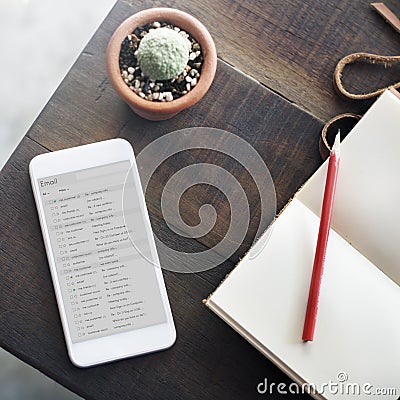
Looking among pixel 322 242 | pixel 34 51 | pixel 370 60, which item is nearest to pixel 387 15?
pixel 370 60

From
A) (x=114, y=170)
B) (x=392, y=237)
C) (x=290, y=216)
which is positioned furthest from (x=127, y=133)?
(x=392, y=237)

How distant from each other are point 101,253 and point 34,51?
0.50 m

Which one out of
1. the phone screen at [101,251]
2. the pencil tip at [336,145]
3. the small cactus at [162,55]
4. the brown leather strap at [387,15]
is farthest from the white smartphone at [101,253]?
the brown leather strap at [387,15]

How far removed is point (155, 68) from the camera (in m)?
0.63

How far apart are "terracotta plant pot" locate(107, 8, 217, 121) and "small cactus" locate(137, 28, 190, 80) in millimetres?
28

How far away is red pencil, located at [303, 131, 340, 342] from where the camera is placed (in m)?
0.66

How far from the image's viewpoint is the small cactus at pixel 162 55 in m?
0.63

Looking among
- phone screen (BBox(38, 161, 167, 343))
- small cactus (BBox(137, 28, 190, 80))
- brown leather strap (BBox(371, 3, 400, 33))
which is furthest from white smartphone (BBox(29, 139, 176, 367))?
brown leather strap (BBox(371, 3, 400, 33))

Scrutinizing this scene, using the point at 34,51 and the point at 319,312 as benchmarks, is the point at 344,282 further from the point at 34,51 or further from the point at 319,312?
the point at 34,51

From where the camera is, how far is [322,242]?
0.67 m

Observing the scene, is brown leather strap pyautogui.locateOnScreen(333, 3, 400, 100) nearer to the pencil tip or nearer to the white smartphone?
the pencil tip

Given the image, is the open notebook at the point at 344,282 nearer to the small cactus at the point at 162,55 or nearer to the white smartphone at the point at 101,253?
the white smartphone at the point at 101,253

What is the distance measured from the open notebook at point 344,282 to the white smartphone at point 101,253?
91 mm

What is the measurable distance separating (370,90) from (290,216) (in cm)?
19
